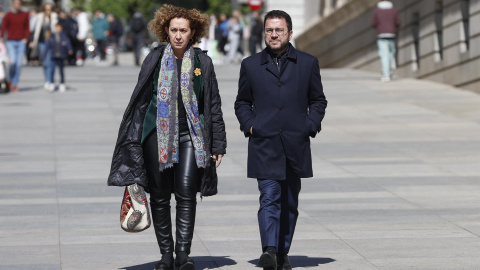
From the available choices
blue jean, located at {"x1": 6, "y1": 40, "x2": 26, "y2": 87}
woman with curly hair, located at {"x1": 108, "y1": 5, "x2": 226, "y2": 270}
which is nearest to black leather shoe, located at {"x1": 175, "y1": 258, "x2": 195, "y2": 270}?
woman with curly hair, located at {"x1": 108, "y1": 5, "x2": 226, "y2": 270}

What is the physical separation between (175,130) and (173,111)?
0.38 ft

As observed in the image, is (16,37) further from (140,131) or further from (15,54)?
(140,131)

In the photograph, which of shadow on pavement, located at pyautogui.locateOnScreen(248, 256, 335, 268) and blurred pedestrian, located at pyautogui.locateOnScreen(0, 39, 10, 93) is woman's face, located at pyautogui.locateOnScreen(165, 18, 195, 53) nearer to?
shadow on pavement, located at pyautogui.locateOnScreen(248, 256, 335, 268)

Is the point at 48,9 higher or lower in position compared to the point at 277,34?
higher

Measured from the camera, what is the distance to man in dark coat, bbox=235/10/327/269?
7059 millimetres

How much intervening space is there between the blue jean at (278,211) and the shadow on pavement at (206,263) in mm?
581

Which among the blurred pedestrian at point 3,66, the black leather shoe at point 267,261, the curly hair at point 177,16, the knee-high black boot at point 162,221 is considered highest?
the blurred pedestrian at point 3,66

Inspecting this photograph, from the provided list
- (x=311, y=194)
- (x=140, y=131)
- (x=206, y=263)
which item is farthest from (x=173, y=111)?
(x=311, y=194)

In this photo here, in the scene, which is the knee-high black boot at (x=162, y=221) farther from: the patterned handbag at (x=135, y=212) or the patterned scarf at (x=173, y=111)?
the patterned scarf at (x=173, y=111)

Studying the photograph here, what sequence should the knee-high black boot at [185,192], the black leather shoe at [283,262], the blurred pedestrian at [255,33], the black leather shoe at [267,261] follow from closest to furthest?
the black leather shoe at [267,261]
the knee-high black boot at [185,192]
the black leather shoe at [283,262]
the blurred pedestrian at [255,33]

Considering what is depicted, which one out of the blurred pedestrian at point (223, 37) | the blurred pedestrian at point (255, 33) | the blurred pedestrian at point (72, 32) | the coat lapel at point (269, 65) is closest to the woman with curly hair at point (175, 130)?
the coat lapel at point (269, 65)

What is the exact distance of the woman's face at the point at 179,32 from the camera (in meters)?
7.00

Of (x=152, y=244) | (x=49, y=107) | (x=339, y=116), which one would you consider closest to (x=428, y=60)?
(x=339, y=116)

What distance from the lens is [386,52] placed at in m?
25.0
